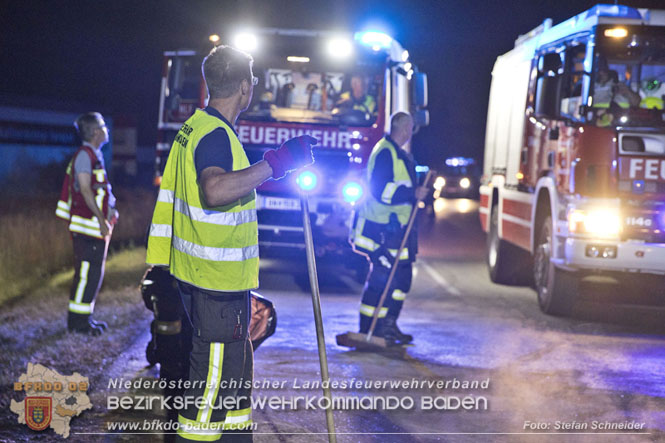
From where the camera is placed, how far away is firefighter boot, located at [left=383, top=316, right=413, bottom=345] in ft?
24.8

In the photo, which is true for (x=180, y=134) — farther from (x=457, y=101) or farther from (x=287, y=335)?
(x=457, y=101)

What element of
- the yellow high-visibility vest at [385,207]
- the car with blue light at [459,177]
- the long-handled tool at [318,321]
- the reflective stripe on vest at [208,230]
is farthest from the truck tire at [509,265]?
the car with blue light at [459,177]

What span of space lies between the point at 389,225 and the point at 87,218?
2480mm

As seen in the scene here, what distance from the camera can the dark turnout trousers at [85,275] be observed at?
7.12m

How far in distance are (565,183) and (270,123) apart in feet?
14.5

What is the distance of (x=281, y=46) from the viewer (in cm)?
1206

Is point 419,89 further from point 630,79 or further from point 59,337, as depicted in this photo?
point 59,337

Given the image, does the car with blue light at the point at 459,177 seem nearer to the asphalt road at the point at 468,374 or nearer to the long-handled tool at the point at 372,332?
the asphalt road at the point at 468,374

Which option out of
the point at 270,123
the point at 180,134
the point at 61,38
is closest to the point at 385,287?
the point at 180,134

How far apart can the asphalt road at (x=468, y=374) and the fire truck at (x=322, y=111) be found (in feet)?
4.16

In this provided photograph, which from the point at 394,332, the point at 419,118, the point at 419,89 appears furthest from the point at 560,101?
the point at 419,118

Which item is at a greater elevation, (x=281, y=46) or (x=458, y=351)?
(x=281, y=46)

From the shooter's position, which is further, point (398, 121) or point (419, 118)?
point (419, 118)

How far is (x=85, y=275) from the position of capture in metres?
7.12
